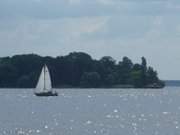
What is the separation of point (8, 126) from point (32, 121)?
1020cm

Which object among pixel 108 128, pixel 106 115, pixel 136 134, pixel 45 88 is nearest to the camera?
pixel 136 134

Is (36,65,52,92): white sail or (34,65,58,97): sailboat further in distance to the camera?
(34,65,58,97): sailboat

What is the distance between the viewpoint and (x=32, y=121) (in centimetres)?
10400

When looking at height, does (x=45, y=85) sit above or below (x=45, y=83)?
below

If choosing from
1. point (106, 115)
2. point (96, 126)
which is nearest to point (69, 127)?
point (96, 126)

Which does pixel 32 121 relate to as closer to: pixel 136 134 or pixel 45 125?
pixel 45 125

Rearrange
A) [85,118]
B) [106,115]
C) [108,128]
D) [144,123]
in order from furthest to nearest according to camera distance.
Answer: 1. [106,115]
2. [85,118]
3. [144,123]
4. [108,128]

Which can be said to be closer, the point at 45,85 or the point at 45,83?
the point at 45,83

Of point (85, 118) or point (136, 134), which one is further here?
point (85, 118)

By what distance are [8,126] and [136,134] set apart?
1522cm

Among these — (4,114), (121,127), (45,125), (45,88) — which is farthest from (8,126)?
(45,88)

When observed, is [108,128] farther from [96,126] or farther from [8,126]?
→ [8,126]

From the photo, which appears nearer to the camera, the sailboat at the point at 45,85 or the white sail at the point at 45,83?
the white sail at the point at 45,83

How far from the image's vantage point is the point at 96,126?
9456 cm
